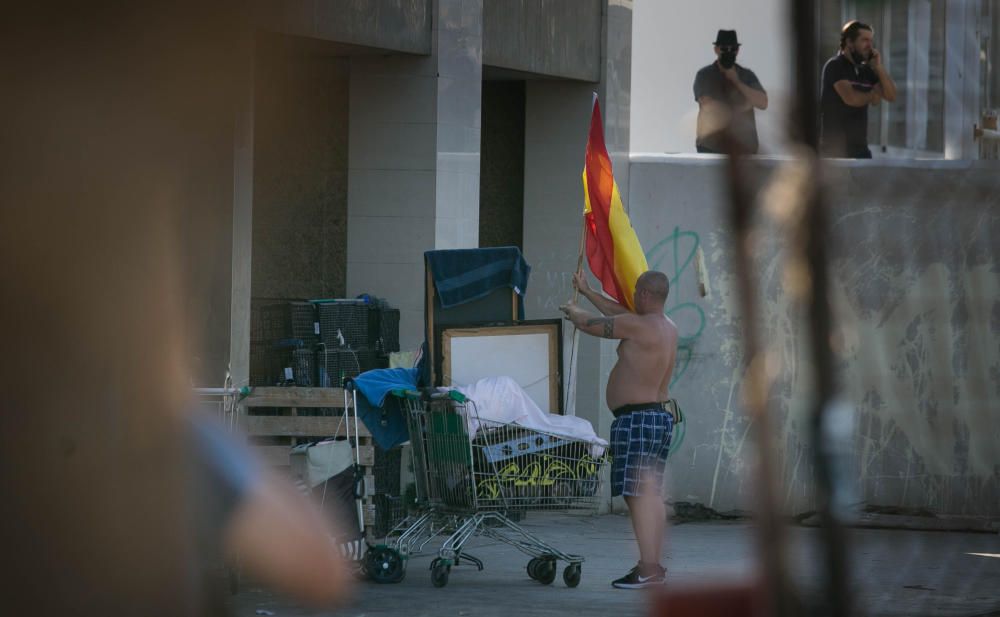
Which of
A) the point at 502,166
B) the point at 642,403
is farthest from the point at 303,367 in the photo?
the point at 502,166

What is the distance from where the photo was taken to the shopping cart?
848 cm

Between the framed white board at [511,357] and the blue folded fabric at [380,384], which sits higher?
the framed white board at [511,357]

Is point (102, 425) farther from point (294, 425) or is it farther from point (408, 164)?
point (408, 164)

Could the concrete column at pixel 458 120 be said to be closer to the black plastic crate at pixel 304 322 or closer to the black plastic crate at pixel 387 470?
the black plastic crate at pixel 304 322

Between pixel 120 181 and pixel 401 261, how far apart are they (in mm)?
6993

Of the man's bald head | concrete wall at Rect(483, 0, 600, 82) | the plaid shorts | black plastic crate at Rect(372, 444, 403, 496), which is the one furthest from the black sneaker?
concrete wall at Rect(483, 0, 600, 82)

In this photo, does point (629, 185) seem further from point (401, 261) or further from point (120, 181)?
point (120, 181)

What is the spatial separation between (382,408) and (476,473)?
0.77 meters

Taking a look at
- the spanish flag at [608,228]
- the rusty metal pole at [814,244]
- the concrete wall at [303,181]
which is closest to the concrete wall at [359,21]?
the concrete wall at [303,181]

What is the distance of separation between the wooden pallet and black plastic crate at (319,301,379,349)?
146 cm

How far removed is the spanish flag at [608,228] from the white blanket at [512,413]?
1.31 metres

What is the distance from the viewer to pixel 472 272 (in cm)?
966

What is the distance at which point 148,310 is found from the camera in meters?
3.80

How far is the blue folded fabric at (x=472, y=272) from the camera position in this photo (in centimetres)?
955
